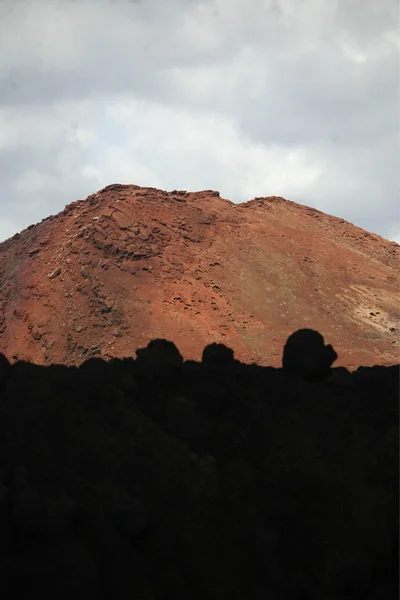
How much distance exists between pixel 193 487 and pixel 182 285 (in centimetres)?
2582

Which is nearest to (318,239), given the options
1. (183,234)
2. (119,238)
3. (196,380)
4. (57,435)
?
(183,234)

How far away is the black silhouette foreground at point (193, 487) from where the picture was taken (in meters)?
12.3

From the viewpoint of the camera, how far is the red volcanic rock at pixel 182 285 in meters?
36.3

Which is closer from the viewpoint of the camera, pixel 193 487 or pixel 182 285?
pixel 193 487

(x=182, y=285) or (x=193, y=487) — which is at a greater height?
(x=182, y=285)

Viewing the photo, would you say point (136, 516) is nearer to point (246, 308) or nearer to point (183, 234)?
point (246, 308)

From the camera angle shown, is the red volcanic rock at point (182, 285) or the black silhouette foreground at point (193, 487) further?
the red volcanic rock at point (182, 285)

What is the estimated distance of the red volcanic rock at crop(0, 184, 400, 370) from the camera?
36281 mm

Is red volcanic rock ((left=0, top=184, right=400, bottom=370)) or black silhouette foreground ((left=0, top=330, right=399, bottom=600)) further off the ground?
red volcanic rock ((left=0, top=184, right=400, bottom=370))

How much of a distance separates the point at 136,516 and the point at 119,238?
3033 cm

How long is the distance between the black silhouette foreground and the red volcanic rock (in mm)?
15864

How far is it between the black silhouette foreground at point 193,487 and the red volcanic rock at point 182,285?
15.9 metres

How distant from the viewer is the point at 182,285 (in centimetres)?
3981

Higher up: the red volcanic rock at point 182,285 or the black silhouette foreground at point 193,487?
the red volcanic rock at point 182,285
